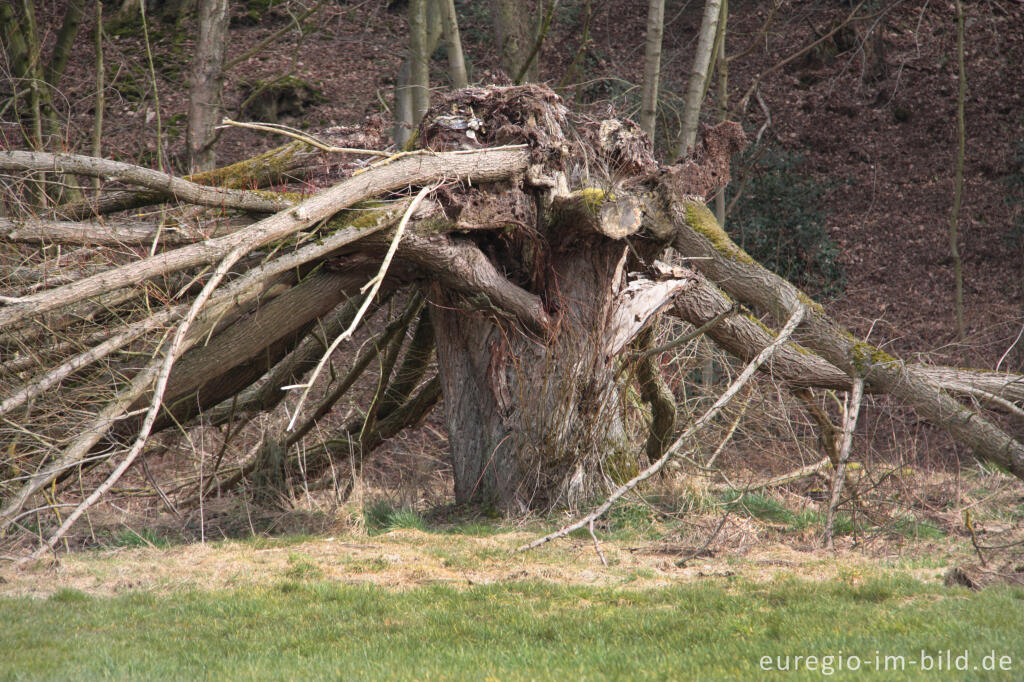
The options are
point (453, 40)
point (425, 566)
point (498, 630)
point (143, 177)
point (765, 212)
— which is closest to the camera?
point (498, 630)

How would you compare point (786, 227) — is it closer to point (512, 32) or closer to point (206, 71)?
point (512, 32)

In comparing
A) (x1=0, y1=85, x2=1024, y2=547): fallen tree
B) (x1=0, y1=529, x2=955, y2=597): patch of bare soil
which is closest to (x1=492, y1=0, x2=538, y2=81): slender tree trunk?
(x1=0, y1=85, x2=1024, y2=547): fallen tree

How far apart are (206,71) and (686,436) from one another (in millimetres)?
7721

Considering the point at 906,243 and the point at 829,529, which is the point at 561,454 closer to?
the point at 829,529

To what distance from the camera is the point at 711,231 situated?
782cm

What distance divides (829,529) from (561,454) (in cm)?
216

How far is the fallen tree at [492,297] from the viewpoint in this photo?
6102 millimetres

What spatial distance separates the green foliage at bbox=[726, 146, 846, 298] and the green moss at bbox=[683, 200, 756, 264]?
26.4 ft

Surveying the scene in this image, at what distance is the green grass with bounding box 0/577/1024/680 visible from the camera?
3.75m

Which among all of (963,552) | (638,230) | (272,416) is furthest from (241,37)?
(963,552)

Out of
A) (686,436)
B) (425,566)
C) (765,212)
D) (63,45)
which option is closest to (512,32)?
(63,45)

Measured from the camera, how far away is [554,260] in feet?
25.8

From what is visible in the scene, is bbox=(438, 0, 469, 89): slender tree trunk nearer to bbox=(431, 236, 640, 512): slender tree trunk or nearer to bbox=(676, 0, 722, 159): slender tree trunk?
bbox=(676, 0, 722, 159): slender tree trunk

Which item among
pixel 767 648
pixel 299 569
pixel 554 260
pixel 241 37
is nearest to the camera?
pixel 767 648
